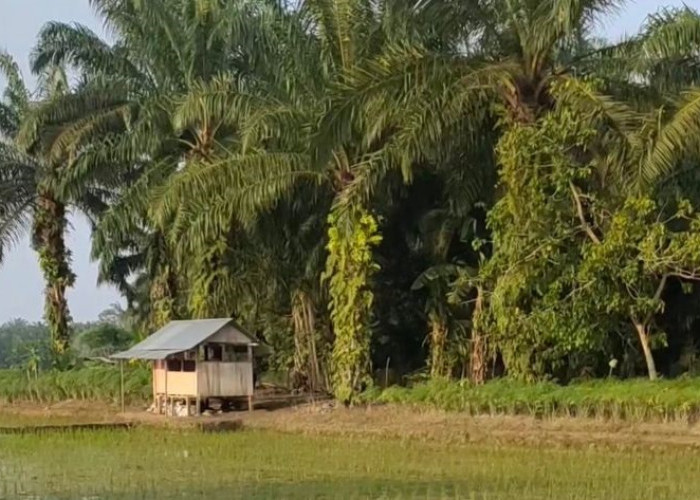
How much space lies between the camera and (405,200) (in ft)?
77.6

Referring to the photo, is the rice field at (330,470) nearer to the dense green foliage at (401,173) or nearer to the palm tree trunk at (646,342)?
the palm tree trunk at (646,342)

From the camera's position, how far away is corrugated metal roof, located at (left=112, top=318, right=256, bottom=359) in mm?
21328

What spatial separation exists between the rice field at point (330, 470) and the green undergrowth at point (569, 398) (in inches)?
41.5

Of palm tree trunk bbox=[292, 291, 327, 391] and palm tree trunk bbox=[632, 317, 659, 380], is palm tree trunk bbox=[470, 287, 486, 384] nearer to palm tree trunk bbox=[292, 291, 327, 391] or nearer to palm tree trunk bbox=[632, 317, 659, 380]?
palm tree trunk bbox=[632, 317, 659, 380]

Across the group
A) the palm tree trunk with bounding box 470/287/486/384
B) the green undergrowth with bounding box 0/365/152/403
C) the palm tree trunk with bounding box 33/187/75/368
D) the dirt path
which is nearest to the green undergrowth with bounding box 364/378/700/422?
the dirt path

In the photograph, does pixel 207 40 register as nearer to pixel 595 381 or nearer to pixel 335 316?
pixel 335 316

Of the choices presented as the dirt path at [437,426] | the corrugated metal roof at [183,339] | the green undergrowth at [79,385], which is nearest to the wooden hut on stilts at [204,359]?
the corrugated metal roof at [183,339]

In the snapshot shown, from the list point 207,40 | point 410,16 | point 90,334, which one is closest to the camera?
point 410,16

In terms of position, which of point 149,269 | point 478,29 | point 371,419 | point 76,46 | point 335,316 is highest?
point 76,46

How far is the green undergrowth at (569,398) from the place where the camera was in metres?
16.1

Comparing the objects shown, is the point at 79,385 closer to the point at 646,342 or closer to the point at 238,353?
the point at 238,353

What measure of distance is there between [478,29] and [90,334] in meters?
22.6

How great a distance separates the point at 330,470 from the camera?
13891 mm

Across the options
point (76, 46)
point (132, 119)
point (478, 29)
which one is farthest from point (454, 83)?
point (76, 46)
